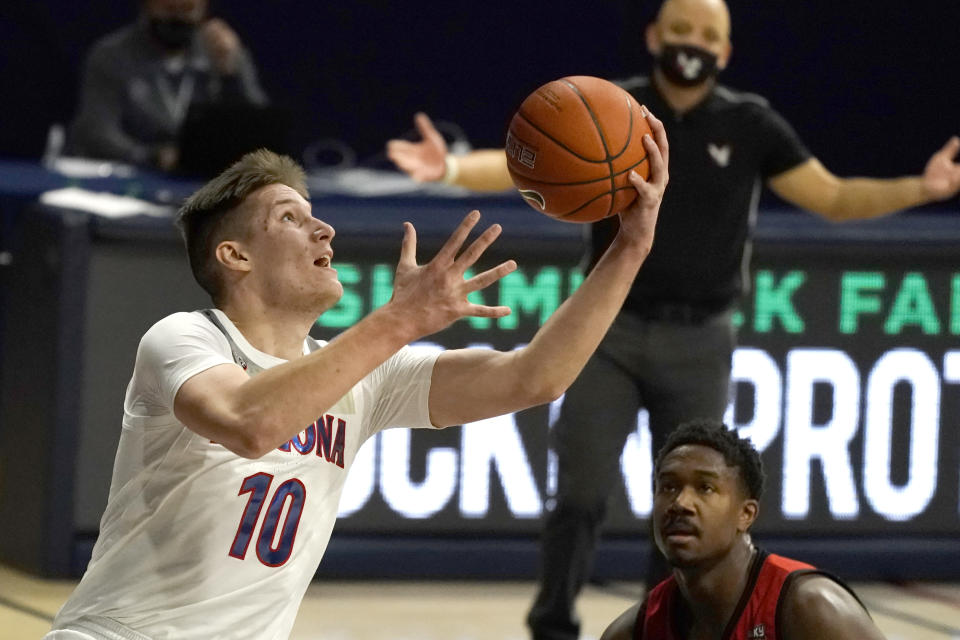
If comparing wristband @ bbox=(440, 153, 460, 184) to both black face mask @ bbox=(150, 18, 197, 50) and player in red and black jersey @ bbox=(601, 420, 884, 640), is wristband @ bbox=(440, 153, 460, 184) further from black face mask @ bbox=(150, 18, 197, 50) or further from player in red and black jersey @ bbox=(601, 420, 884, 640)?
black face mask @ bbox=(150, 18, 197, 50)

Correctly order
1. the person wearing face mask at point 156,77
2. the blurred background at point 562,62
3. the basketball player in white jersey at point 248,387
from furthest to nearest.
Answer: the blurred background at point 562,62 < the person wearing face mask at point 156,77 < the basketball player in white jersey at point 248,387

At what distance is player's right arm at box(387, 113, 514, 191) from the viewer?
549 centimetres

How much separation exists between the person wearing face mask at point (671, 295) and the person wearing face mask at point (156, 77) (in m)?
4.61

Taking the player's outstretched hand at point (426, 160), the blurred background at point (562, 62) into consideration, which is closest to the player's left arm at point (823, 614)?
the player's outstretched hand at point (426, 160)

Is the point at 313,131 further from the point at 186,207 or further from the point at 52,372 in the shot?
the point at 186,207

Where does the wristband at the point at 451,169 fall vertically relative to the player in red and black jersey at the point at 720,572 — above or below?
above

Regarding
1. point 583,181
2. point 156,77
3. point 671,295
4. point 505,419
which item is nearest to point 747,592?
point 583,181

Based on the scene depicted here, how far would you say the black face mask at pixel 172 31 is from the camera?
10.1 meters

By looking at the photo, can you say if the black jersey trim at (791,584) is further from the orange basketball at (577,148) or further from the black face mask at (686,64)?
the black face mask at (686,64)

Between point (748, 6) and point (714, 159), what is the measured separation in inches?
275

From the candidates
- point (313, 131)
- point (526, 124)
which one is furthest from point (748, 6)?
point (526, 124)

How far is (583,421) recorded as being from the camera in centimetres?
545

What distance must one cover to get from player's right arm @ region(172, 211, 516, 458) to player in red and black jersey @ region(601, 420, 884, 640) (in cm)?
104

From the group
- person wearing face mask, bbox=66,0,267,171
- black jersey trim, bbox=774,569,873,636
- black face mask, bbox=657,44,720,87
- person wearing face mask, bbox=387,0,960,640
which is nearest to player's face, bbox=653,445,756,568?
black jersey trim, bbox=774,569,873,636
